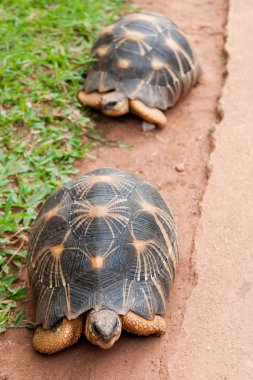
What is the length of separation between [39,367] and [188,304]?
0.93 m

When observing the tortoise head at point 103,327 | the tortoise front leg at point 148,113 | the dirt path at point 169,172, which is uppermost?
the tortoise head at point 103,327

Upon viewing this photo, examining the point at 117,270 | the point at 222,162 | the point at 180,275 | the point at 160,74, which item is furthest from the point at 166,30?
the point at 117,270

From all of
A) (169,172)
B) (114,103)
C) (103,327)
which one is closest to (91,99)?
(114,103)

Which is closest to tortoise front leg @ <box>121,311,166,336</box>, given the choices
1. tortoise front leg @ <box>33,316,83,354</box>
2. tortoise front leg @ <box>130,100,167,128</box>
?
tortoise front leg @ <box>33,316,83,354</box>

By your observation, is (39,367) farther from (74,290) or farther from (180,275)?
(180,275)

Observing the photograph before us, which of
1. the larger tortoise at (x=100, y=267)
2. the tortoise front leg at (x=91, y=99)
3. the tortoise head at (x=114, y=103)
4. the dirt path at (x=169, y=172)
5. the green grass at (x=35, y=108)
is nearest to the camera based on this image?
the larger tortoise at (x=100, y=267)

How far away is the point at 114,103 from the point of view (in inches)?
181

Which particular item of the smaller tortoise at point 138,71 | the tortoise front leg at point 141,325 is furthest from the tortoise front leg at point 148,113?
the tortoise front leg at point 141,325

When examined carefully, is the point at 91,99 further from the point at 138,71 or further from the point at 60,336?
the point at 60,336

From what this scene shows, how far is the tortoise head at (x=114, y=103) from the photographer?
460 centimetres

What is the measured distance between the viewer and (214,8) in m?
6.38

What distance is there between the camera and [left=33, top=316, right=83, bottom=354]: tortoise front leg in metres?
2.87

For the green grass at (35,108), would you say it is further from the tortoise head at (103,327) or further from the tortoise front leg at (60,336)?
the tortoise head at (103,327)

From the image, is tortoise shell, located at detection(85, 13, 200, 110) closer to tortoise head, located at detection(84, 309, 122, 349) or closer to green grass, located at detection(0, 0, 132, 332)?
green grass, located at detection(0, 0, 132, 332)
